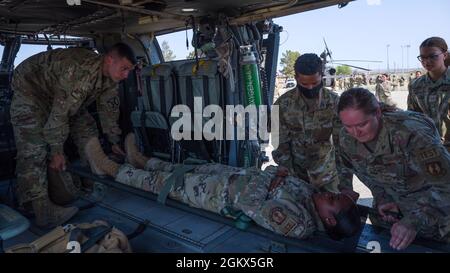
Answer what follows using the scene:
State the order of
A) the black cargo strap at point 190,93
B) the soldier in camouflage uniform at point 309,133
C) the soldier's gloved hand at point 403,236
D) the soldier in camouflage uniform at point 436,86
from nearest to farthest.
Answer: the soldier's gloved hand at point 403,236, the soldier in camouflage uniform at point 309,133, the soldier in camouflage uniform at point 436,86, the black cargo strap at point 190,93

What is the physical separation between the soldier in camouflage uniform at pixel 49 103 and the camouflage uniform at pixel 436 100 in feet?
8.41

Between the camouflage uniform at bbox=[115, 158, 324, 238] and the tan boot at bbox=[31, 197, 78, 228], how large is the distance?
0.55 meters

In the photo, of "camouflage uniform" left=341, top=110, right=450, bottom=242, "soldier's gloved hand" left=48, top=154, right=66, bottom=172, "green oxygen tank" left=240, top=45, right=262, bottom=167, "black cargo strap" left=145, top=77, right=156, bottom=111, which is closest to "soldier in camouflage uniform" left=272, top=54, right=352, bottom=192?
"green oxygen tank" left=240, top=45, right=262, bottom=167

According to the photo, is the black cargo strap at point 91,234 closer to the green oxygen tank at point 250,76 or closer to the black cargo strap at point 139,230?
the black cargo strap at point 139,230

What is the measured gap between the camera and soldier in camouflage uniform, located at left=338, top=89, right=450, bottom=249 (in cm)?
177

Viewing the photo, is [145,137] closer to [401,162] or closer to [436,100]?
[401,162]

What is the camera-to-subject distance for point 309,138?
9.64 ft

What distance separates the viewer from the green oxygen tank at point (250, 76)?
3.14 metres

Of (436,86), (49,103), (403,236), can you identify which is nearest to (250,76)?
(436,86)

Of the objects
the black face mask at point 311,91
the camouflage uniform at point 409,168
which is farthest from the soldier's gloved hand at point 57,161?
the camouflage uniform at point 409,168

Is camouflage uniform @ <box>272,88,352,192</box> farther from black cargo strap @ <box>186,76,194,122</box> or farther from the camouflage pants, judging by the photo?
the camouflage pants

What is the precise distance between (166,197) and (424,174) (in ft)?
5.72

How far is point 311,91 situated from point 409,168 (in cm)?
98
